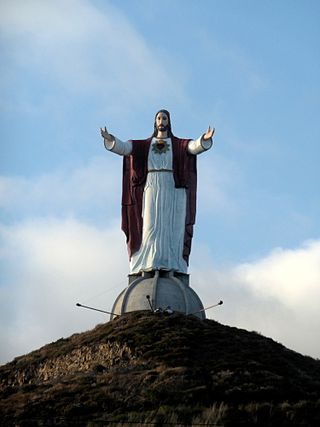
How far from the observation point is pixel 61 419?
921 inches

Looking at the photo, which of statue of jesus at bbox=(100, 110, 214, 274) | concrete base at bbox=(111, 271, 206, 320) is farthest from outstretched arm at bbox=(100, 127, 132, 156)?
concrete base at bbox=(111, 271, 206, 320)

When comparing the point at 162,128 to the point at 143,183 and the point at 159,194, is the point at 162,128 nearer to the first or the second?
the point at 143,183

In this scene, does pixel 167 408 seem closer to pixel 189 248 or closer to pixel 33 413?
pixel 33 413

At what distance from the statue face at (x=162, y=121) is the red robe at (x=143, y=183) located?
58 centimetres

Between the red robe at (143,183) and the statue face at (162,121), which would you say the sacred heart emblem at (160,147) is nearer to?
the red robe at (143,183)

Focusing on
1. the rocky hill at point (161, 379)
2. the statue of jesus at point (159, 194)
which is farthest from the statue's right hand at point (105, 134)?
the rocky hill at point (161, 379)

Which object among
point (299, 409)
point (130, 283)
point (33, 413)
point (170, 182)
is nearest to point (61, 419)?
point (33, 413)

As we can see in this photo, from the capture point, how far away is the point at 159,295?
3416cm

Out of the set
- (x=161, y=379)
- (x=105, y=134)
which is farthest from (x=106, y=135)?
(x=161, y=379)

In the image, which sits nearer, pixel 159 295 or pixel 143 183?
pixel 159 295

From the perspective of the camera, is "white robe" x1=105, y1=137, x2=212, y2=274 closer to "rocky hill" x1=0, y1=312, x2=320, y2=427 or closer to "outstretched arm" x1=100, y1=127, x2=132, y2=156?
"outstretched arm" x1=100, y1=127, x2=132, y2=156

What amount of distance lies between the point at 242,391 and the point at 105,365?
5.80m

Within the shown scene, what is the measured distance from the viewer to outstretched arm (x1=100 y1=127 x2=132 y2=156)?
3606 cm

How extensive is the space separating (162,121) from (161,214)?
13.1 feet
